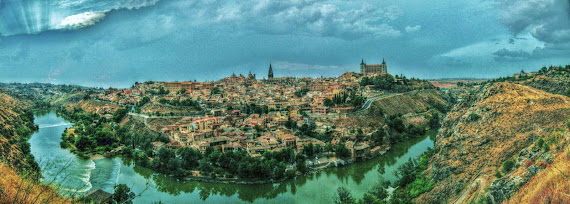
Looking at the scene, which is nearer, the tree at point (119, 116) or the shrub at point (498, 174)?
the shrub at point (498, 174)

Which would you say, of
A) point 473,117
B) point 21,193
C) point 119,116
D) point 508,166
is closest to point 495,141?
point 473,117

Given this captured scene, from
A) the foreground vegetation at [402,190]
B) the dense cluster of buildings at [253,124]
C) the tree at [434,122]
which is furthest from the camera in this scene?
the tree at [434,122]

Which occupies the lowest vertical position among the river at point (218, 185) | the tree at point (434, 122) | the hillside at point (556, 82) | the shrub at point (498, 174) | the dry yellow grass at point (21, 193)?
the river at point (218, 185)

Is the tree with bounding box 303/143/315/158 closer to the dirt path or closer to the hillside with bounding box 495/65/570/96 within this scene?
the dirt path

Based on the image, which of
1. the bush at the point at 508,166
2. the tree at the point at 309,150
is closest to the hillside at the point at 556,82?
the bush at the point at 508,166

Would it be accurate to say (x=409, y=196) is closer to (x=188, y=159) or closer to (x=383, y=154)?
(x=383, y=154)

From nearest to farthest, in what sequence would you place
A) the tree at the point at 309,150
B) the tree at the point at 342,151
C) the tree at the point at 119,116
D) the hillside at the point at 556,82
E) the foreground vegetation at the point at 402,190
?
the foreground vegetation at the point at 402,190 → the hillside at the point at 556,82 → the tree at the point at 342,151 → the tree at the point at 309,150 → the tree at the point at 119,116

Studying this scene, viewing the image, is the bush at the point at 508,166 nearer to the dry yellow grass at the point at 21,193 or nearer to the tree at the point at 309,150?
the dry yellow grass at the point at 21,193

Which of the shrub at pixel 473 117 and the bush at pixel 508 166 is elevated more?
the shrub at pixel 473 117

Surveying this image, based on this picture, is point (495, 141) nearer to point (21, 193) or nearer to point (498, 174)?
point (498, 174)

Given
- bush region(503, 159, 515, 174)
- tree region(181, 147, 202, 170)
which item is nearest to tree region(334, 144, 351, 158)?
tree region(181, 147, 202, 170)
